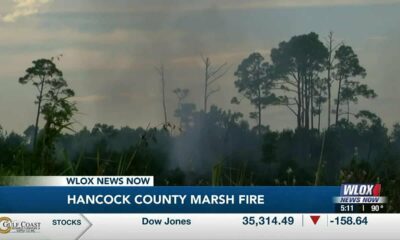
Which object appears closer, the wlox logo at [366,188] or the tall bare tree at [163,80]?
the wlox logo at [366,188]

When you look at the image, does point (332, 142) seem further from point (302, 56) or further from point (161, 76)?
point (161, 76)

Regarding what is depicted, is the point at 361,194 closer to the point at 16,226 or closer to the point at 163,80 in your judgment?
the point at 163,80

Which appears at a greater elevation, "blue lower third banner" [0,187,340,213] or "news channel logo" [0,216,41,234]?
"blue lower third banner" [0,187,340,213]

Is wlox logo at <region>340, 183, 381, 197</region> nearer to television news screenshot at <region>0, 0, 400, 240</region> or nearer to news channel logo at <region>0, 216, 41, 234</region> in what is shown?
television news screenshot at <region>0, 0, 400, 240</region>

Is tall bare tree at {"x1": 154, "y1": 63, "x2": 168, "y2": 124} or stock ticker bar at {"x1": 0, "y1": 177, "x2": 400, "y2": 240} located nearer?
stock ticker bar at {"x1": 0, "y1": 177, "x2": 400, "y2": 240}

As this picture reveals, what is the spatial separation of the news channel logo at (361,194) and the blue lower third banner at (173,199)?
0.05 metres

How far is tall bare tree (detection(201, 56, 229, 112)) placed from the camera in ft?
25.6

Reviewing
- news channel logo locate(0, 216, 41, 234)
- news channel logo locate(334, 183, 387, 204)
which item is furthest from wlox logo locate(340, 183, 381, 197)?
news channel logo locate(0, 216, 41, 234)

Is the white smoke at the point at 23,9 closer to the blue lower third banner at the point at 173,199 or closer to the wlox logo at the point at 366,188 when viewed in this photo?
the blue lower third banner at the point at 173,199

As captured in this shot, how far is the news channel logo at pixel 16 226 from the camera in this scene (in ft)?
26.0

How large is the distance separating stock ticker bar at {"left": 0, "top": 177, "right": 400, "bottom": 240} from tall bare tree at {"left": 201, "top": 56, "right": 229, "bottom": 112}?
2.62ft

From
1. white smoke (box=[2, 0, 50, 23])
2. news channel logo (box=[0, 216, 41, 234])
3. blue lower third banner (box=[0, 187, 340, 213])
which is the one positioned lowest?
news channel logo (box=[0, 216, 41, 234])

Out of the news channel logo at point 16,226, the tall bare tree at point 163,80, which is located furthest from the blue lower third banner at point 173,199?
the tall bare tree at point 163,80

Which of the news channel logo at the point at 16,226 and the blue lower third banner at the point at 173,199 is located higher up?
the blue lower third banner at the point at 173,199
